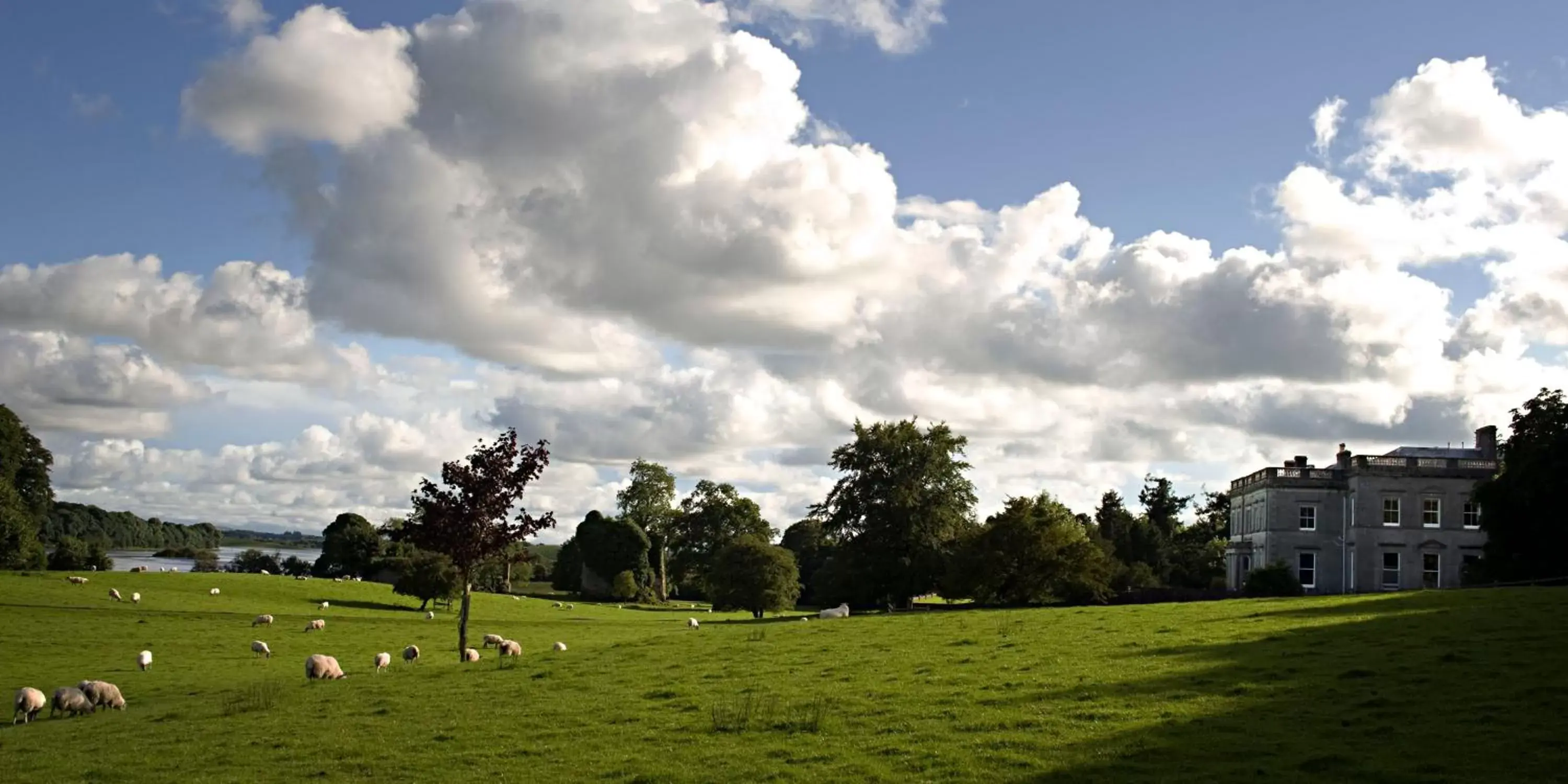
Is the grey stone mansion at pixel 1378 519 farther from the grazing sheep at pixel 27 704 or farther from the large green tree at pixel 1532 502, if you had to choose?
the grazing sheep at pixel 27 704

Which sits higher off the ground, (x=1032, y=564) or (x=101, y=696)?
(x=1032, y=564)

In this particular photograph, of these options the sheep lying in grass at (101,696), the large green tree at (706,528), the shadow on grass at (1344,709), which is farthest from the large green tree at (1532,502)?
the large green tree at (706,528)

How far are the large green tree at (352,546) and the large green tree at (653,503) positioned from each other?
32.0 m

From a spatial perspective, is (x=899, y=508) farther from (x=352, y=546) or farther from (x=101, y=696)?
(x=352, y=546)

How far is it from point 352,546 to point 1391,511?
97196mm

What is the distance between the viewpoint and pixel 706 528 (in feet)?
455

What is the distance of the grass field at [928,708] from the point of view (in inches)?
743

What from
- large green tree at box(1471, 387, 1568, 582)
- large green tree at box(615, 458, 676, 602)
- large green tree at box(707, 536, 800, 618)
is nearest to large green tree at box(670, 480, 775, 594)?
large green tree at box(615, 458, 676, 602)

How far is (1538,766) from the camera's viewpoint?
17.1 metres

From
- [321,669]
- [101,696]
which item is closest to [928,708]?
[321,669]

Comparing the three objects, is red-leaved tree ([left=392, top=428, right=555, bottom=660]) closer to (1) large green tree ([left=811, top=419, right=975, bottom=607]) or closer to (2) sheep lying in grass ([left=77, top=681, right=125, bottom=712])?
(2) sheep lying in grass ([left=77, top=681, right=125, bottom=712])

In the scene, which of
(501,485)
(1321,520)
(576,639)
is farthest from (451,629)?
(1321,520)

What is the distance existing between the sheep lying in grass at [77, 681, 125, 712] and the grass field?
34.2 inches

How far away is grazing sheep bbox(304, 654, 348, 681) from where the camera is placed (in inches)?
1484
